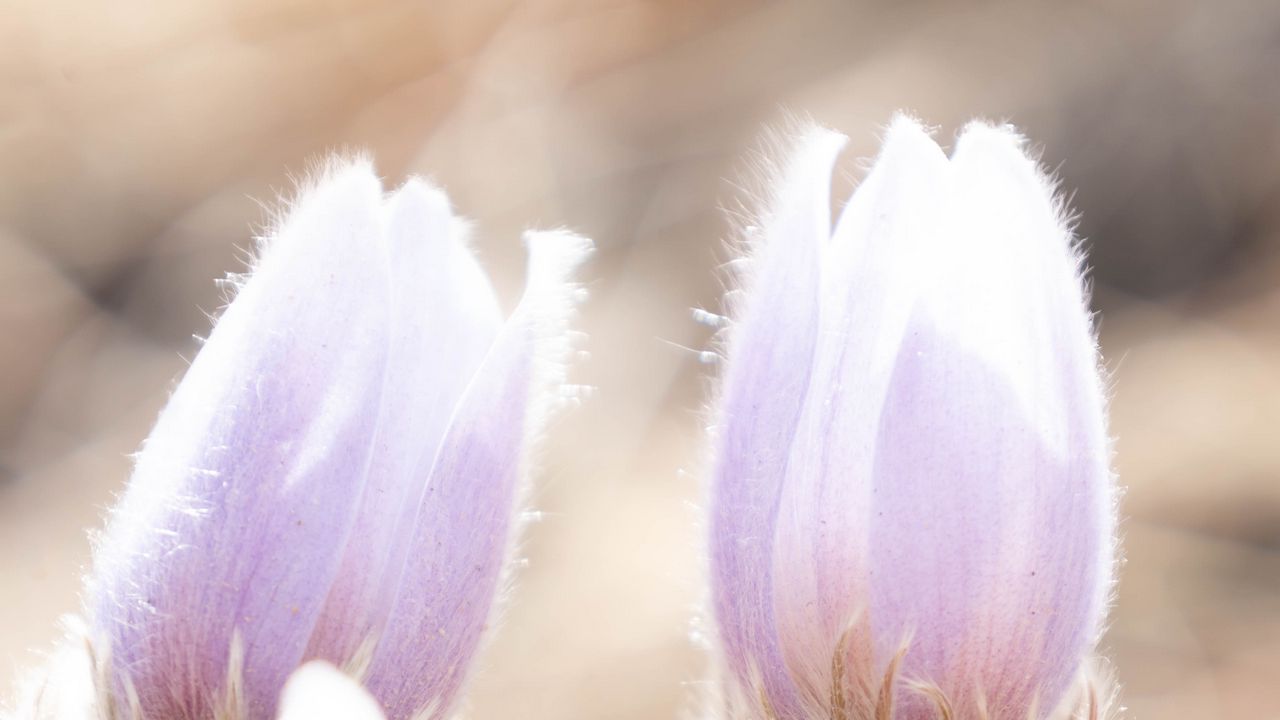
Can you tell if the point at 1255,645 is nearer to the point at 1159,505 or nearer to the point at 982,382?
the point at 1159,505

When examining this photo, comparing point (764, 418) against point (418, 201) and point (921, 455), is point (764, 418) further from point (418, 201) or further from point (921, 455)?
point (418, 201)

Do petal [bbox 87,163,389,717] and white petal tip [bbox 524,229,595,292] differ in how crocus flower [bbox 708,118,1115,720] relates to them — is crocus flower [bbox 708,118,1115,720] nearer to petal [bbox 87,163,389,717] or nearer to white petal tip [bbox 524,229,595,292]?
white petal tip [bbox 524,229,595,292]

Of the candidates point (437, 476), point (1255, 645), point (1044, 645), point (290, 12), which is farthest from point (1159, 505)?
point (290, 12)

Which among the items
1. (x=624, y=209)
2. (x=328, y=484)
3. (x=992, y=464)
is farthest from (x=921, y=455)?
(x=624, y=209)

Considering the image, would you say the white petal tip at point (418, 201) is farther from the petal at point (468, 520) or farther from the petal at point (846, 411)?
the petal at point (846, 411)

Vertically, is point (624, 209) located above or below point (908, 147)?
above

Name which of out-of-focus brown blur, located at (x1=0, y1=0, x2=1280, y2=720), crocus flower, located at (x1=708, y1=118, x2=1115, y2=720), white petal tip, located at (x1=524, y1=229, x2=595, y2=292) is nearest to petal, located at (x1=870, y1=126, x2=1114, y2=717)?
crocus flower, located at (x1=708, y1=118, x2=1115, y2=720)
